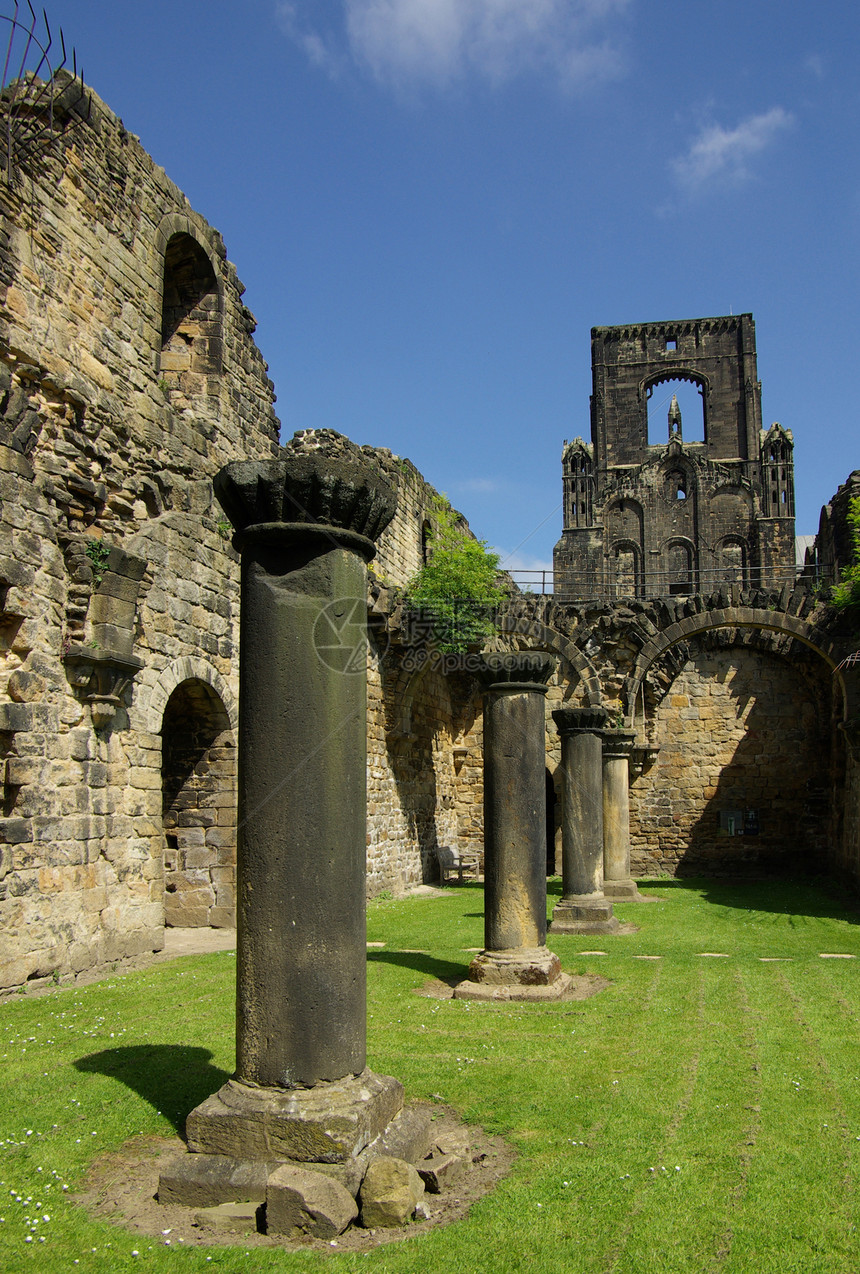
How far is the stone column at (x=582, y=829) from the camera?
36.1 ft

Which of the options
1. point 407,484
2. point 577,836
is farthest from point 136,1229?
point 407,484

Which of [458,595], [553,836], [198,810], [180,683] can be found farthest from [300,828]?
[553,836]

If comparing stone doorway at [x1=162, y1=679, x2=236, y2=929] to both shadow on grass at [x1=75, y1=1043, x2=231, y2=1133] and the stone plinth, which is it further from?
the stone plinth

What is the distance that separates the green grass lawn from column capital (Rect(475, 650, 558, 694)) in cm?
239

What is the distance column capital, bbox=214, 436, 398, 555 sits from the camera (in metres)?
3.80

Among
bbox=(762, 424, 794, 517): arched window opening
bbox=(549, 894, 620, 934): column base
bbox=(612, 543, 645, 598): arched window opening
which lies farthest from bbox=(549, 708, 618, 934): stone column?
bbox=(762, 424, 794, 517): arched window opening

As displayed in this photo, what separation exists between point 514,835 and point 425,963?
184 centimetres

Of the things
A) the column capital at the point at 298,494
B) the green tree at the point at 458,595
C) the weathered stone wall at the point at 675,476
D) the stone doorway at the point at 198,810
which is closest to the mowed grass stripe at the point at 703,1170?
the column capital at the point at 298,494

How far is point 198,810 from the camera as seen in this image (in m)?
11.0

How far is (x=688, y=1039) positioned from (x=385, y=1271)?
11.4 ft

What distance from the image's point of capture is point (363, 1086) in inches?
143

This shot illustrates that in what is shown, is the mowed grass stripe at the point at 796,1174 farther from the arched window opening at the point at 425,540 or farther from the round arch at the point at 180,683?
the arched window opening at the point at 425,540

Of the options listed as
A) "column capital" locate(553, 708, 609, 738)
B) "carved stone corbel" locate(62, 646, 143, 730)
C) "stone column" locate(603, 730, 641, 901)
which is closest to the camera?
"carved stone corbel" locate(62, 646, 143, 730)

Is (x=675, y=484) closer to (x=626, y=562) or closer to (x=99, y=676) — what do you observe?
(x=626, y=562)
